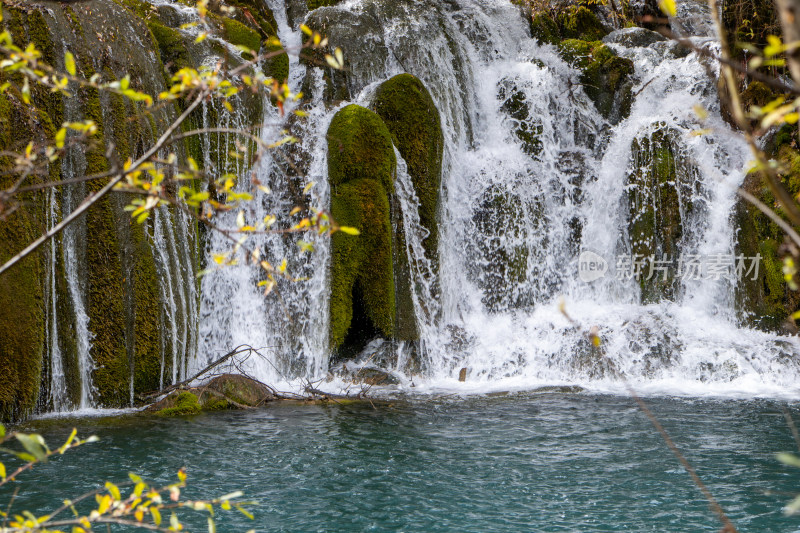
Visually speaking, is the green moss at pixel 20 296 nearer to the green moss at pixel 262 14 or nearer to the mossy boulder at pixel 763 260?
the green moss at pixel 262 14

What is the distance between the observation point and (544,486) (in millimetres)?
5309

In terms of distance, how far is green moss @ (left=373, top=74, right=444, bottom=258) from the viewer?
1124 cm

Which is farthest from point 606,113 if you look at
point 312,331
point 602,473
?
point 602,473

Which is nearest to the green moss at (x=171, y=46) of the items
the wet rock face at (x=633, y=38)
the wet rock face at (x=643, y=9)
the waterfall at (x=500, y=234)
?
the waterfall at (x=500, y=234)

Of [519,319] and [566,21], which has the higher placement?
[566,21]

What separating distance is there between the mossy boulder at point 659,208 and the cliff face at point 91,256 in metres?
7.31

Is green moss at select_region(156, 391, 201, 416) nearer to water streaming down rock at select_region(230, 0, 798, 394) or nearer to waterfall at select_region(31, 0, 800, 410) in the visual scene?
waterfall at select_region(31, 0, 800, 410)

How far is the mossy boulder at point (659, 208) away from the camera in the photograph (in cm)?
1170

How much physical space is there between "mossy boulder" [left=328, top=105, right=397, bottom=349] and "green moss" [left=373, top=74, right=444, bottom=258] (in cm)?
73

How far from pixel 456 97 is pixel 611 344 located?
5866 millimetres

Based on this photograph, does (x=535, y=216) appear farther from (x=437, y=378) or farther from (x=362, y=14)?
(x=362, y=14)

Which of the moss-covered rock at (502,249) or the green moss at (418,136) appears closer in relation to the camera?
the green moss at (418,136)

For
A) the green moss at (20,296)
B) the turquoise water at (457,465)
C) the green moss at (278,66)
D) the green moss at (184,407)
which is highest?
Answer: the green moss at (278,66)

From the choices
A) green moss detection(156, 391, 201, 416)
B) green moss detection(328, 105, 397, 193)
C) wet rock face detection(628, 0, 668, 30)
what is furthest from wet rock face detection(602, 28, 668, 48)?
green moss detection(156, 391, 201, 416)
